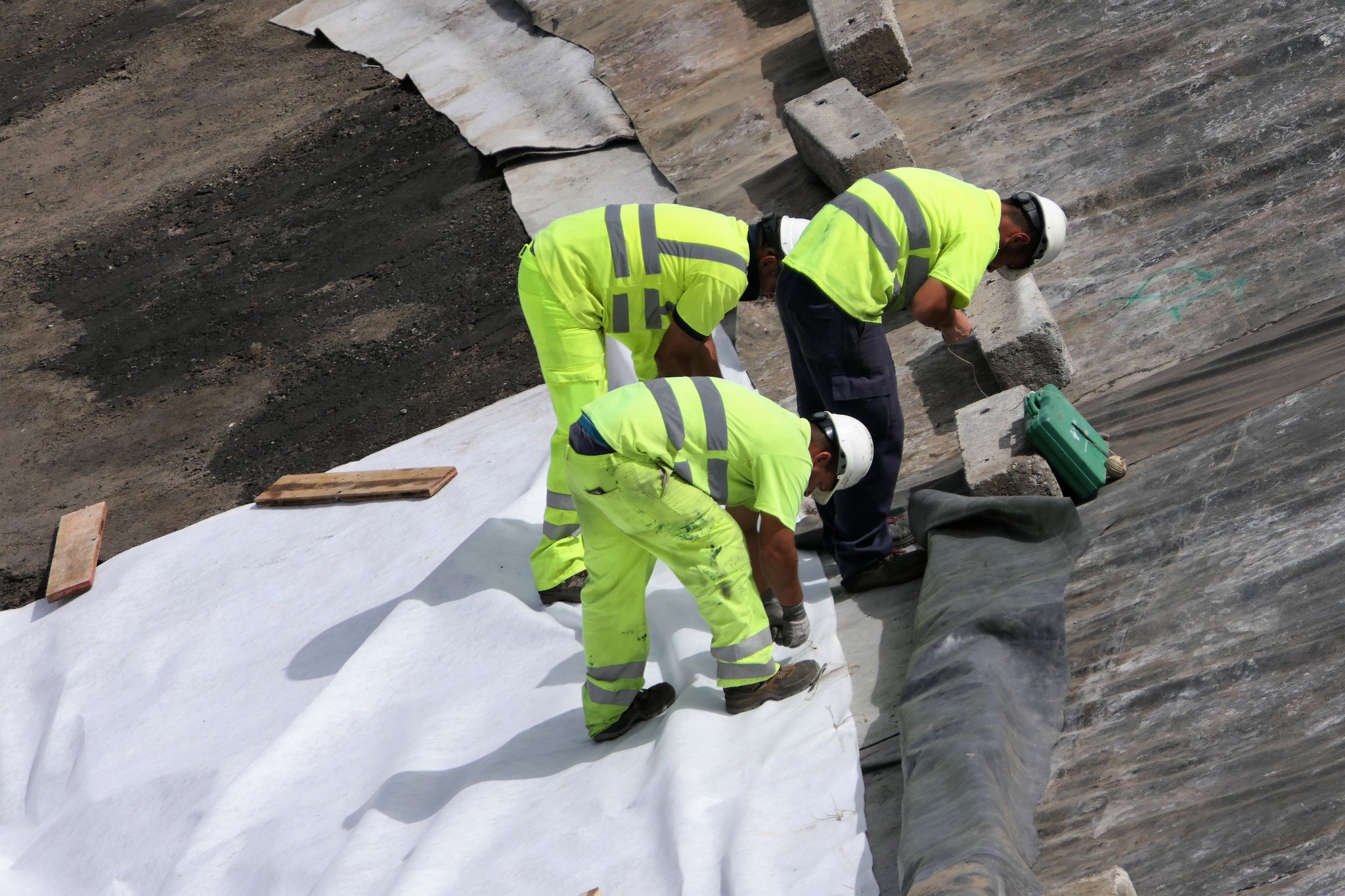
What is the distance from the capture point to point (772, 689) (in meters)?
4.18

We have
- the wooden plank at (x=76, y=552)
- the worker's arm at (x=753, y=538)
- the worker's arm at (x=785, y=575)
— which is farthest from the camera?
the wooden plank at (x=76, y=552)

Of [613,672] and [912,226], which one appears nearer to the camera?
[613,672]

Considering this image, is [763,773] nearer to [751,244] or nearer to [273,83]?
[751,244]

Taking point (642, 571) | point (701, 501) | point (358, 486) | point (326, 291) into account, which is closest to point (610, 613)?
point (642, 571)

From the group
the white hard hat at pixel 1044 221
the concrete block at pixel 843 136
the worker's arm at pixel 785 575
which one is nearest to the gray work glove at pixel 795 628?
the worker's arm at pixel 785 575

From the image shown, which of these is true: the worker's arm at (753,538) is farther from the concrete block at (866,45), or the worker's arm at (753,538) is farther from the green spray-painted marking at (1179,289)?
the concrete block at (866,45)

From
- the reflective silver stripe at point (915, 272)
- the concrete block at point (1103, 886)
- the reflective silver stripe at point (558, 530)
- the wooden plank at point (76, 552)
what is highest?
the reflective silver stripe at point (915, 272)

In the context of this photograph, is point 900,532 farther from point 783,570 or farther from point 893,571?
point 783,570

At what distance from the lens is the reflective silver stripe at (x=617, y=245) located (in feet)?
15.8

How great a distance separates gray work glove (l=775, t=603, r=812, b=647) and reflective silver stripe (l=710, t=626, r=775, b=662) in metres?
0.32

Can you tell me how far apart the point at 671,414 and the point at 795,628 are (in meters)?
0.99

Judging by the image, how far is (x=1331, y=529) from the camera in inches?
155

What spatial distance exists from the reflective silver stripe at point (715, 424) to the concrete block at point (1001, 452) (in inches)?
46.2

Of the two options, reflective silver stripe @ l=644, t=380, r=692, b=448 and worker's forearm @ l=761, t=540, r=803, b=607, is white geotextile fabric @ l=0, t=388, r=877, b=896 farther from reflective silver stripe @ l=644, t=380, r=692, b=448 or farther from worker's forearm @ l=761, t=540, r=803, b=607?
reflective silver stripe @ l=644, t=380, r=692, b=448
